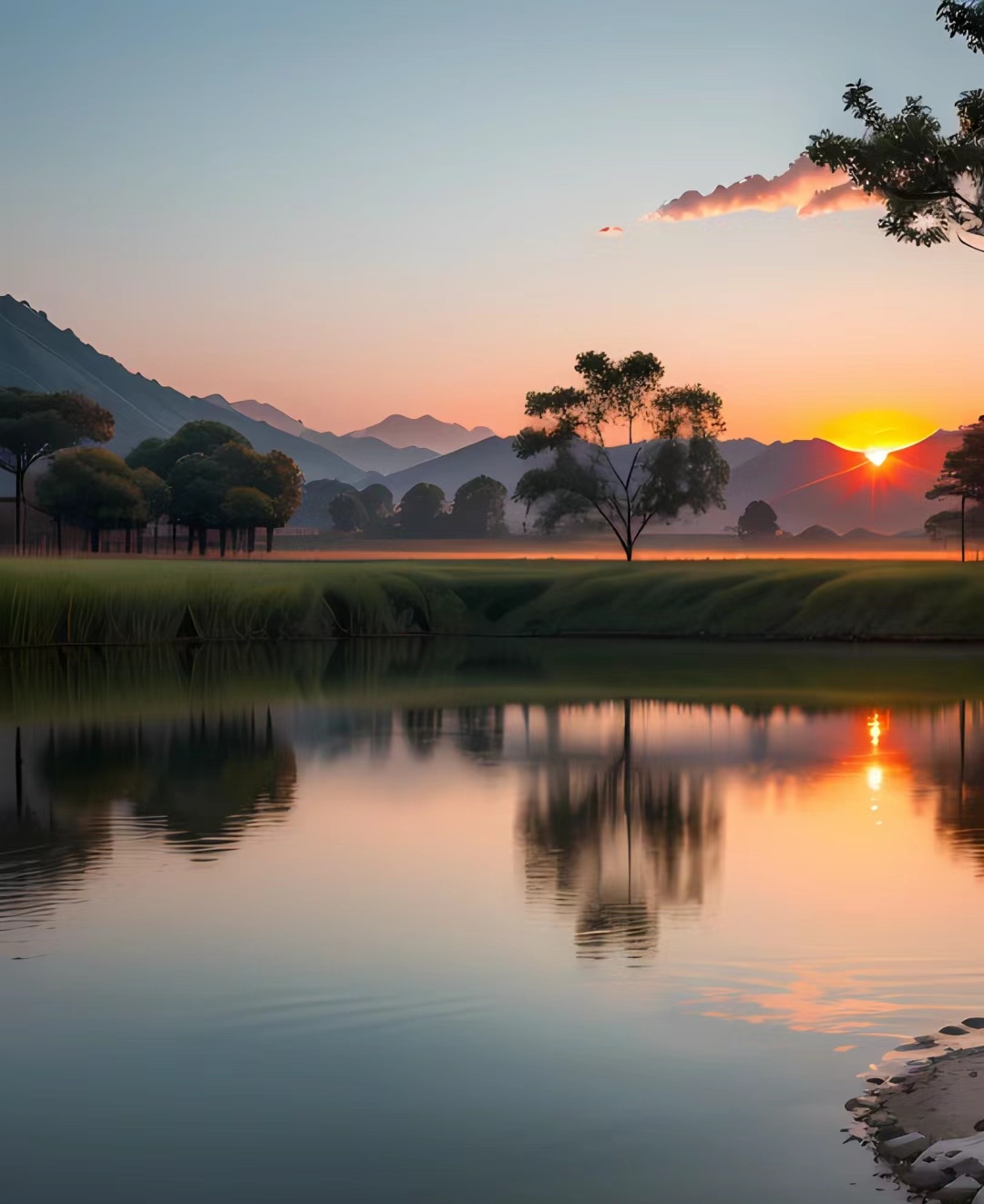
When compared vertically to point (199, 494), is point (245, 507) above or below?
below

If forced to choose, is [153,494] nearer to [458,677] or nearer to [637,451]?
[637,451]

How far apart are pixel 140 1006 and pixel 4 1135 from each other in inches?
84.3

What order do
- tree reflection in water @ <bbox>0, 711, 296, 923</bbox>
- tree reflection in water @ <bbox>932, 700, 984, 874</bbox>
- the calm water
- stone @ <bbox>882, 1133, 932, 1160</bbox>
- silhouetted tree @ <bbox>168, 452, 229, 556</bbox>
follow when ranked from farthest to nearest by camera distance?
1. silhouetted tree @ <bbox>168, 452, 229, 556</bbox>
2. tree reflection in water @ <bbox>932, 700, 984, 874</bbox>
3. tree reflection in water @ <bbox>0, 711, 296, 923</bbox>
4. the calm water
5. stone @ <bbox>882, 1133, 932, 1160</bbox>

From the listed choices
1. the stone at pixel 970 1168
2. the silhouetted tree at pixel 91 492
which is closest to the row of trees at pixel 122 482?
the silhouetted tree at pixel 91 492

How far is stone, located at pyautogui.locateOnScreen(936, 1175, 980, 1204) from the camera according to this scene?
6418 millimetres

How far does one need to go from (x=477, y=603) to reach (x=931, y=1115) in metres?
51.5

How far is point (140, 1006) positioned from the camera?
9.55 meters

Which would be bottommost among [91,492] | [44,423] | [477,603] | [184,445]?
[477,603]

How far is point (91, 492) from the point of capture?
105000mm

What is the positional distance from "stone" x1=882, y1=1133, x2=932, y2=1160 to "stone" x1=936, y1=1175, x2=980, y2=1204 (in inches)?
16.4

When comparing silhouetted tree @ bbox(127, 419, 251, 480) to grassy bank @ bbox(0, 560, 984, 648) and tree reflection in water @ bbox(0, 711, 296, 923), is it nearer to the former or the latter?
grassy bank @ bbox(0, 560, 984, 648)

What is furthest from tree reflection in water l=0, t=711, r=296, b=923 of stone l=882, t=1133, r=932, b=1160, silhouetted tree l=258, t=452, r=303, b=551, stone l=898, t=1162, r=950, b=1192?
silhouetted tree l=258, t=452, r=303, b=551

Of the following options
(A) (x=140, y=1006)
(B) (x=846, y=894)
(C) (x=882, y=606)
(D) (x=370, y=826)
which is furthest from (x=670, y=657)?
(A) (x=140, y=1006)

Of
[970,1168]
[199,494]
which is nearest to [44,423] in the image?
[199,494]
